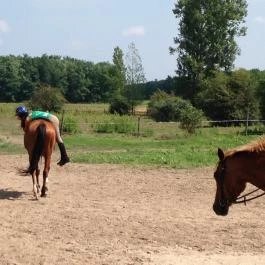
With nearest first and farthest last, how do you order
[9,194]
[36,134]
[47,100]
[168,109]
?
[36,134] < [9,194] < [168,109] < [47,100]

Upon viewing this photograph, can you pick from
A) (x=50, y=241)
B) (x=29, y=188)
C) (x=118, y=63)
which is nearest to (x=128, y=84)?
(x=118, y=63)

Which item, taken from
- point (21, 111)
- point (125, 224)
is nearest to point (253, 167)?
point (125, 224)

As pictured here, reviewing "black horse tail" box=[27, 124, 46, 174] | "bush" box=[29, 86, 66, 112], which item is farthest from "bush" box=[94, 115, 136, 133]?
"black horse tail" box=[27, 124, 46, 174]

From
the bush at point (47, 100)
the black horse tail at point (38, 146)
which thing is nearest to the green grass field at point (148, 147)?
the black horse tail at point (38, 146)

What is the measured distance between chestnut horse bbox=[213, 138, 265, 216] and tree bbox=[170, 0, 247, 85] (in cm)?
4207

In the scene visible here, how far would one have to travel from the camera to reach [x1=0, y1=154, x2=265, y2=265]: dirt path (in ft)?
20.0

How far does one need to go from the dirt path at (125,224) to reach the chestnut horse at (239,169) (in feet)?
3.86

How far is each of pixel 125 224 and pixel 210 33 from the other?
41672 millimetres

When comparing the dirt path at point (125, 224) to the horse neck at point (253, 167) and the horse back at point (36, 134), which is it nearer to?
the horse back at point (36, 134)

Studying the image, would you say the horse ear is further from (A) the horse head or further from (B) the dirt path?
(B) the dirt path

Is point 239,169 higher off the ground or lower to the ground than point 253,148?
lower

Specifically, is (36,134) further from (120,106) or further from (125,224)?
(120,106)

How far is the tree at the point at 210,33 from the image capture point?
4694 centimetres

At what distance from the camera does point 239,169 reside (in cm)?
502
